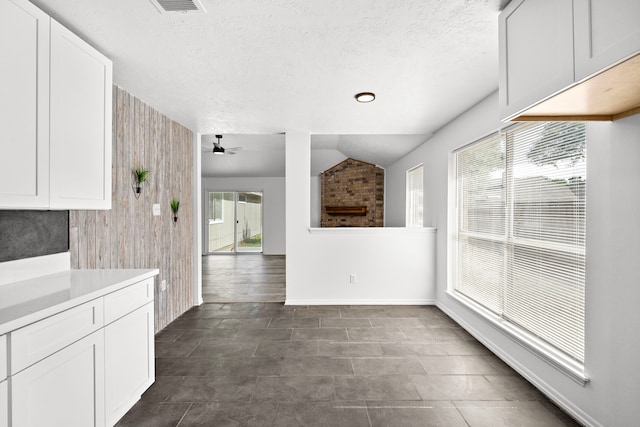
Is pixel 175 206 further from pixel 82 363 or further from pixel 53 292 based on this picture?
pixel 82 363

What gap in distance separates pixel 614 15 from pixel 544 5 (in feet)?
1.29

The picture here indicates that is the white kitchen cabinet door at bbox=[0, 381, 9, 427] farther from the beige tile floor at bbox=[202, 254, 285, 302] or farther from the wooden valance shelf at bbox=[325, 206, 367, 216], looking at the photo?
the wooden valance shelf at bbox=[325, 206, 367, 216]

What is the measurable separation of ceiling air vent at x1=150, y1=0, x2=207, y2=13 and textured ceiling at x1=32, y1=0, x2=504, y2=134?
52 millimetres

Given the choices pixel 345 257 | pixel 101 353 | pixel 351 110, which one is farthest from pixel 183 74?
pixel 345 257

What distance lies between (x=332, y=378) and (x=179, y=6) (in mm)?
2576

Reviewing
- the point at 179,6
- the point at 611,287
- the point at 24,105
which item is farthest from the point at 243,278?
the point at 611,287

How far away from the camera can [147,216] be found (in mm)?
3086

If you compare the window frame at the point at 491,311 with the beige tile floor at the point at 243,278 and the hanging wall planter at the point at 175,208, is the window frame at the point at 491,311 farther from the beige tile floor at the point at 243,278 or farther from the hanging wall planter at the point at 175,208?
the hanging wall planter at the point at 175,208

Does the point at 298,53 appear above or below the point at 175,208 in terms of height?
above

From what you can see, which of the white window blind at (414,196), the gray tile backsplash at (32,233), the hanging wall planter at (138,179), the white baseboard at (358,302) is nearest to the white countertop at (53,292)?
the gray tile backsplash at (32,233)

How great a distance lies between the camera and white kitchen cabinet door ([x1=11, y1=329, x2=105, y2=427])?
48.2 inches

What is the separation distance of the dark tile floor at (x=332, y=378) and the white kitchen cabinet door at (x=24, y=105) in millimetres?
1463

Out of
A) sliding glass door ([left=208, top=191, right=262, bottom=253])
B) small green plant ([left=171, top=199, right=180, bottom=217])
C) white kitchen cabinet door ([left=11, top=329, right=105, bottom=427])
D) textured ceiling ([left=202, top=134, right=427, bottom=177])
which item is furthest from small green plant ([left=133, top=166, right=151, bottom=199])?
sliding glass door ([left=208, top=191, right=262, bottom=253])

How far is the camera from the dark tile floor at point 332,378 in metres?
Answer: 1.92
